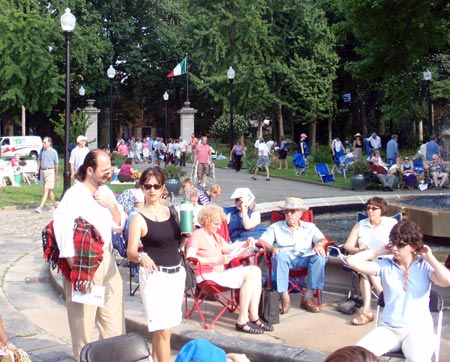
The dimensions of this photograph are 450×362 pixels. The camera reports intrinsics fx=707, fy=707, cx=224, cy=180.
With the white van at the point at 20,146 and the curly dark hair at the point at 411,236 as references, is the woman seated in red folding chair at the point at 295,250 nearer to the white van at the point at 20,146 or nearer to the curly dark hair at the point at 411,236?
the curly dark hair at the point at 411,236

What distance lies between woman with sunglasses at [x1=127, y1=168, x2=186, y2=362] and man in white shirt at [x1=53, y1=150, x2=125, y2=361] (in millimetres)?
193

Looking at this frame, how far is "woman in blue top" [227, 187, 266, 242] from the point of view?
8.82 meters

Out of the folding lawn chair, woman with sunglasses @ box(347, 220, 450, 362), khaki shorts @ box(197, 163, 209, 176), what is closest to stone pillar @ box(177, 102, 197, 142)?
the folding lawn chair

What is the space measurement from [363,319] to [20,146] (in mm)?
46095

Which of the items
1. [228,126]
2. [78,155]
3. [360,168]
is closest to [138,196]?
[78,155]

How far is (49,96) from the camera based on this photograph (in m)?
51.7

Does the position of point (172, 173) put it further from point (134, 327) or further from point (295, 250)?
point (134, 327)

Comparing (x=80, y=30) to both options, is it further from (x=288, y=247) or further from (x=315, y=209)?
(x=288, y=247)

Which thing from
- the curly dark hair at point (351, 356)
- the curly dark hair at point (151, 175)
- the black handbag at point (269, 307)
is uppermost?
the curly dark hair at point (151, 175)

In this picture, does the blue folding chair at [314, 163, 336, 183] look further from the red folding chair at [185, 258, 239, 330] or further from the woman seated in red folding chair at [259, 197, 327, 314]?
the red folding chair at [185, 258, 239, 330]

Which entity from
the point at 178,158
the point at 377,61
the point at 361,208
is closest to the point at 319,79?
the point at 178,158

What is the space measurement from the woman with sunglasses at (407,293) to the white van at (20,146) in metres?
46.3

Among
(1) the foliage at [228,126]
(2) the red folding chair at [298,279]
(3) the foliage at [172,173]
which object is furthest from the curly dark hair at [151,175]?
(1) the foliage at [228,126]

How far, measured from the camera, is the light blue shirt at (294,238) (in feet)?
25.3
